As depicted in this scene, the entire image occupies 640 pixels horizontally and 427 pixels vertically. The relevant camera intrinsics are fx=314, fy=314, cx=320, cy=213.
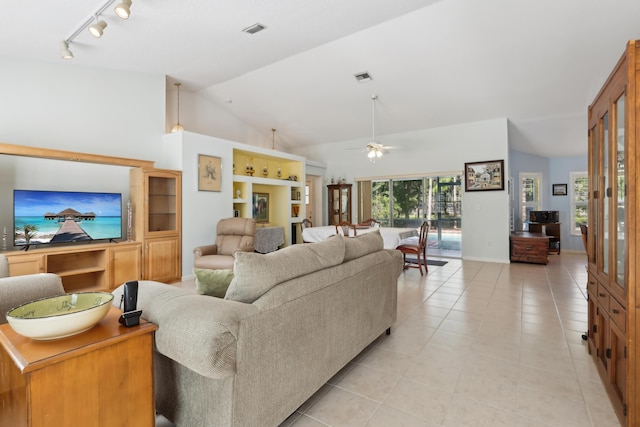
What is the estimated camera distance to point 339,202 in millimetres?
8602

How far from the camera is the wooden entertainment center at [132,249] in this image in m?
3.72

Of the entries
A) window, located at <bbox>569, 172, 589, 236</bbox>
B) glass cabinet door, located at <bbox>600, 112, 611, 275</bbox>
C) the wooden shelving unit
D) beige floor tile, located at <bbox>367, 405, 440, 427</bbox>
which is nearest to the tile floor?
beige floor tile, located at <bbox>367, 405, 440, 427</bbox>

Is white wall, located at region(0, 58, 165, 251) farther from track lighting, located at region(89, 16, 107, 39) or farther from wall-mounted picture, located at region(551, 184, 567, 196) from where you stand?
wall-mounted picture, located at region(551, 184, 567, 196)

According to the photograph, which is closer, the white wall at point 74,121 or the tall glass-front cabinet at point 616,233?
the tall glass-front cabinet at point 616,233

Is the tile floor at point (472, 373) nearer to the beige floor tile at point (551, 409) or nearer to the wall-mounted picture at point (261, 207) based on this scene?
the beige floor tile at point (551, 409)

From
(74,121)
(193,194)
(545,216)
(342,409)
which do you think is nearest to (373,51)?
(193,194)

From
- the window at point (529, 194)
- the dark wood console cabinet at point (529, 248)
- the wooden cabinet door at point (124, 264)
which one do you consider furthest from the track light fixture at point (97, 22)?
the window at point (529, 194)

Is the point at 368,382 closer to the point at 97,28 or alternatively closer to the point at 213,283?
the point at 213,283

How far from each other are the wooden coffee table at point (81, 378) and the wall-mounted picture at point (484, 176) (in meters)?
6.86

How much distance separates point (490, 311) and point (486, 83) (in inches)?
150

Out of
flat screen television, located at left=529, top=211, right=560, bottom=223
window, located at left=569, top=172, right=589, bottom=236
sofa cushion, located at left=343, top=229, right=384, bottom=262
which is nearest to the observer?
sofa cushion, located at left=343, top=229, right=384, bottom=262

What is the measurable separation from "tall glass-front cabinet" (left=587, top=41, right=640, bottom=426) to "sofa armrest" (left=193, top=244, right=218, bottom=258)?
4508mm

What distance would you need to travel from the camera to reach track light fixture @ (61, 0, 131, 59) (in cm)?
277

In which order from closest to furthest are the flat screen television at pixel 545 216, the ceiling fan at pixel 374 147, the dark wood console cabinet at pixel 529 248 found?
the ceiling fan at pixel 374 147, the dark wood console cabinet at pixel 529 248, the flat screen television at pixel 545 216
